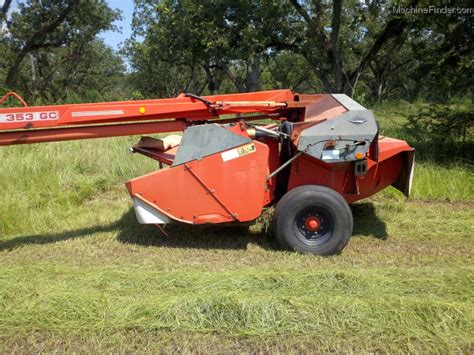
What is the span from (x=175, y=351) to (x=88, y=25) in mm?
22614

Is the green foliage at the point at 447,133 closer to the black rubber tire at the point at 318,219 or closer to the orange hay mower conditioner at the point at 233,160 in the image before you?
the orange hay mower conditioner at the point at 233,160

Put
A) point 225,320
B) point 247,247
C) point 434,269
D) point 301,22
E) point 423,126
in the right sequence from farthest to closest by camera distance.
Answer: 1. point 301,22
2. point 423,126
3. point 247,247
4. point 434,269
5. point 225,320

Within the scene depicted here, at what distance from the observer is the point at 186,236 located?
5.15 metres

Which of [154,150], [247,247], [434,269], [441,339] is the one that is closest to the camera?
[441,339]

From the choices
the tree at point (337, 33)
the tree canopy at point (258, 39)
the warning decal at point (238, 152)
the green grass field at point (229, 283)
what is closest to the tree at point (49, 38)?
the tree canopy at point (258, 39)

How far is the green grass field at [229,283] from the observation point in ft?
9.96

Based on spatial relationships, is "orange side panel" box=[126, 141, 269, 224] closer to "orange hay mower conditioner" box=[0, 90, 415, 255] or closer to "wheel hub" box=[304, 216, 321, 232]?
"orange hay mower conditioner" box=[0, 90, 415, 255]

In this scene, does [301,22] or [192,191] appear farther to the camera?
[301,22]

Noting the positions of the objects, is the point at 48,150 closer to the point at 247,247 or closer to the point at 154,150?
the point at 154,150


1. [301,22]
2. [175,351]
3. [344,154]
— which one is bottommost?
[175,351]

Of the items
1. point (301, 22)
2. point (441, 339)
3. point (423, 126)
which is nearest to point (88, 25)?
point (301, 22)

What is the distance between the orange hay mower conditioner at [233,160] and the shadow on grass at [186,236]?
1.43 ft

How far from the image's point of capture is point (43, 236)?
5.33 meters

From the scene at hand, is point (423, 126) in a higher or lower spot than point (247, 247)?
higher
